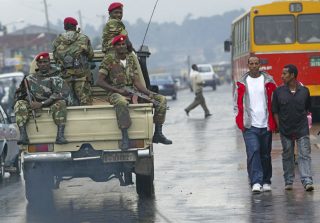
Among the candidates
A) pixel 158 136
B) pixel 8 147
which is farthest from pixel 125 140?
pixel 8 147

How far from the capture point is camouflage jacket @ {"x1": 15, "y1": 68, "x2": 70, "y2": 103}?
13586 millimetres

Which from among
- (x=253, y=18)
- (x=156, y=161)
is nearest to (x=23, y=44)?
(x=253, y=18)

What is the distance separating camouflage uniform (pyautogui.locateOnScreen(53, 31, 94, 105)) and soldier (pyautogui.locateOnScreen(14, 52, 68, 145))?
0.21 meters

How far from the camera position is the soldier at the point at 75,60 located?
14086 mm

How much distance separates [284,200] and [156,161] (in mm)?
6282

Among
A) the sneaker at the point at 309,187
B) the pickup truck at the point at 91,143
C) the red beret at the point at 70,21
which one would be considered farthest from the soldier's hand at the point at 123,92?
the sneaker at the point at 309,187

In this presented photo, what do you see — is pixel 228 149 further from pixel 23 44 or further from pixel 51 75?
pixel 23 44

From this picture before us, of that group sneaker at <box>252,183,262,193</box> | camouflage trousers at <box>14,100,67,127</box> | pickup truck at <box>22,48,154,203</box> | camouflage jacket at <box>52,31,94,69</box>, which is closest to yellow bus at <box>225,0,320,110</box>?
camouflage jacket at <box>52,31,94,69</box>

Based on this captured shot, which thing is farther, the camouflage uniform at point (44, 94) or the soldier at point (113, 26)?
the soldier at point (113, 26)

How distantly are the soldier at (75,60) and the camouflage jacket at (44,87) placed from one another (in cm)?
26

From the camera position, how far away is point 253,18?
27797 millimetres

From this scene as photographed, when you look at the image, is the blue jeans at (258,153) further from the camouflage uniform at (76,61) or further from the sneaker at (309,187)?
the camouflage uniform at (76,61)

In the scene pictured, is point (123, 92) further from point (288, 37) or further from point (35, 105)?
point (288, 37)

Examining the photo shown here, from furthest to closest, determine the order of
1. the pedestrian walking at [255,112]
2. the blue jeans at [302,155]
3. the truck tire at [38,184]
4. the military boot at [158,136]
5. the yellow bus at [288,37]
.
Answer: the yellow bus at [288,37] → the military boot at [158,136] → the blue jeans at [302,155] → the pedestrian walking at [255,112] → the truck tire at [38,184]
